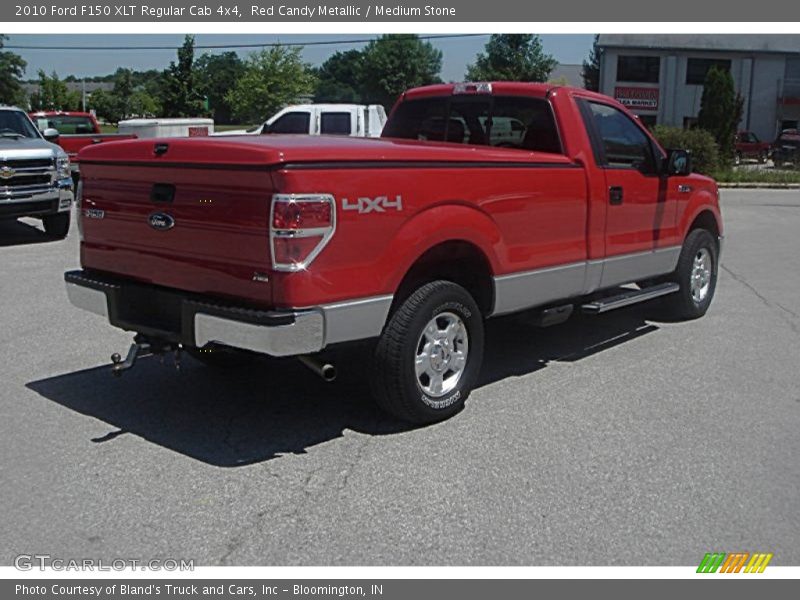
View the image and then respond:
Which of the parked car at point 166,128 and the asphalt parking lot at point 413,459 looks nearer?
the asphalt parking lot at point 413,459

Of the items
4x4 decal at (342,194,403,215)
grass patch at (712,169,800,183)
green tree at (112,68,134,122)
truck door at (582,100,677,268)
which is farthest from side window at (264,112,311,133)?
green tree at (112,68,134,122)

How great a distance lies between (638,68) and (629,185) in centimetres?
4861

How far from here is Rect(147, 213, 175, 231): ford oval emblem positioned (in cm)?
492

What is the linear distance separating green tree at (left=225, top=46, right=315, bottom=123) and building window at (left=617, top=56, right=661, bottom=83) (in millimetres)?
18648

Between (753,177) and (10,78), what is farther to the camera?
(10,78)

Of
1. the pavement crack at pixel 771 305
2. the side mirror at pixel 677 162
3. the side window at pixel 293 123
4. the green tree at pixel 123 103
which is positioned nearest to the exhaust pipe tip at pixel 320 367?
the side mirror at pixel 677 162

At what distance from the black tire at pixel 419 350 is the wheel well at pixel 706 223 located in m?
3.50

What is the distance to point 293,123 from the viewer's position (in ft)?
60.4

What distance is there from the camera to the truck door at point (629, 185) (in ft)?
21.9

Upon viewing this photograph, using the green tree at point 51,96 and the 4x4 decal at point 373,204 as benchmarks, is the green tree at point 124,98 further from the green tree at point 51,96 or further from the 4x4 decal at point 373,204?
the 4x4 decal at point 373,204

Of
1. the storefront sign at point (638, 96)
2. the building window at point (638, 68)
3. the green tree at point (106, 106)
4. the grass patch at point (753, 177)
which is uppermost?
the building window at point (638, 68)

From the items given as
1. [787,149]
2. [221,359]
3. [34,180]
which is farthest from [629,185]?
[787,149]

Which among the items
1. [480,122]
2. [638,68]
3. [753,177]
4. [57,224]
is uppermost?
[638,68]

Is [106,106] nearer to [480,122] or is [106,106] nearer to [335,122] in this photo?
[335,122]
